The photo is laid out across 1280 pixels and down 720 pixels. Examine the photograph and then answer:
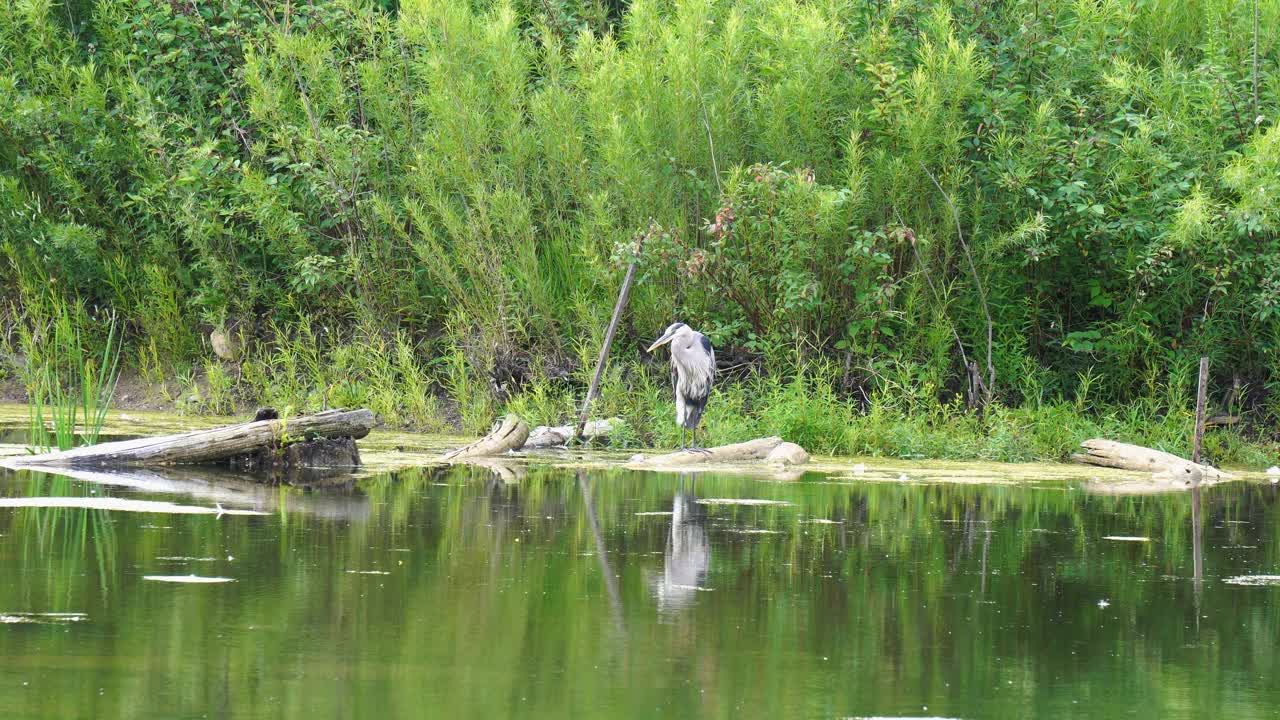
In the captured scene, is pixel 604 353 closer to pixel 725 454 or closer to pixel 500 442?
pixel 500 442

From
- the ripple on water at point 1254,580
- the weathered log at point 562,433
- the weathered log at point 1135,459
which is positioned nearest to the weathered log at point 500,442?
the weathered log at point 562,433

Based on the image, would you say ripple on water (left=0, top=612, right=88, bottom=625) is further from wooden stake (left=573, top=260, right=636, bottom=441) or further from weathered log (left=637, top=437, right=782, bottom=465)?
wooden stake (left=573, top=260, right=636, bottom=441)

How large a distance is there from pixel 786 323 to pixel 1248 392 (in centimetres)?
349

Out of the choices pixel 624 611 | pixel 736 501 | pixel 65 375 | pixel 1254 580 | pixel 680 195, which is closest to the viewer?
pixel 624 611

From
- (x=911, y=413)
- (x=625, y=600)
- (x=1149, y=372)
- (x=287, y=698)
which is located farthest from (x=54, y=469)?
(x=1149, y=372)

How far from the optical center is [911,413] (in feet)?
34.7

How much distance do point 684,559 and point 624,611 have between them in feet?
3.48

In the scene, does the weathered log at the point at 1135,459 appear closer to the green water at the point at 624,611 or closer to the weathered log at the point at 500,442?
the green water at the point at 624,611

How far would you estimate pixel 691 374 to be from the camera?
959 cm

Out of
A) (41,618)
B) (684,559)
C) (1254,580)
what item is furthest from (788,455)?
(41,618)

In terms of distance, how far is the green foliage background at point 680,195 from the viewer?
10.5 m

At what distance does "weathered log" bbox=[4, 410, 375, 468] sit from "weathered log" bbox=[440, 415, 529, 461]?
99 centimetres

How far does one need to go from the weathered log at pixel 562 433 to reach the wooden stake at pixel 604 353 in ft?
0.24

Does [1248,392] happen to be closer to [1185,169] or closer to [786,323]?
[1185,169]
